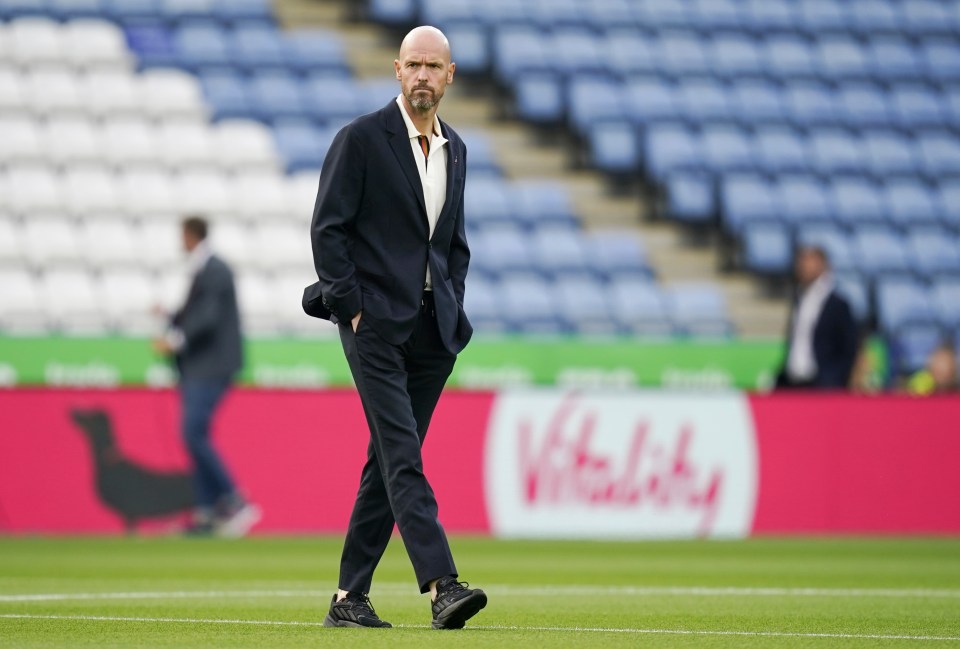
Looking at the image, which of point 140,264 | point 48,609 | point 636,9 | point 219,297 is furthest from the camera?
point 636,9

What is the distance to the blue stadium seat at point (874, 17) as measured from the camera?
76.8 feet

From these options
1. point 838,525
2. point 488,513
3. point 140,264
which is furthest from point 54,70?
point 838,525

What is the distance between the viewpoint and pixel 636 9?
22.3 metres

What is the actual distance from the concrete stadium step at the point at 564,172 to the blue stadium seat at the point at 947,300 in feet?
5.85

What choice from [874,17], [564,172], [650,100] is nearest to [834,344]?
[564,172]

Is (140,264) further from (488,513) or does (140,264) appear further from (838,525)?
(838,525)

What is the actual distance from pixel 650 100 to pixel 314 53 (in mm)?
4136

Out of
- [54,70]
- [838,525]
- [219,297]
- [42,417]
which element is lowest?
[838,525]

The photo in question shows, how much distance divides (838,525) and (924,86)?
10.6m

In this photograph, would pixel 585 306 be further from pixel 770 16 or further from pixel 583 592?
pixel 583 592

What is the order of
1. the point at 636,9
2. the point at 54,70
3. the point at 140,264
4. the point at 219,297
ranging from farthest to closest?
the point at 636,9 → the point at 54,70 → the point at 140,264 → the point at 219,297

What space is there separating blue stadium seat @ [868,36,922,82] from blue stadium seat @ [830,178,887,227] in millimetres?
2526

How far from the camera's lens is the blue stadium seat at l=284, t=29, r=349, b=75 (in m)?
20.1

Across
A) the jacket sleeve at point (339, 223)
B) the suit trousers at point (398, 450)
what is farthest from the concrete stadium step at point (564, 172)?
the jacket sleeve at point (339, 223)
